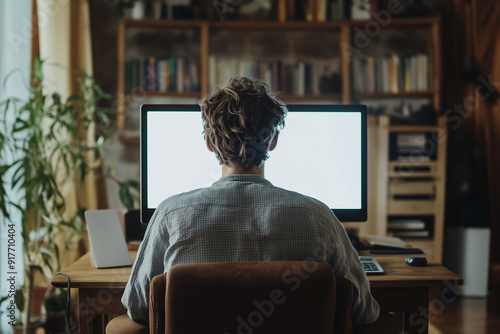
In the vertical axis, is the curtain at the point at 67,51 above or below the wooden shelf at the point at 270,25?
below

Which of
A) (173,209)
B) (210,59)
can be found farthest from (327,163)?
(210,59)

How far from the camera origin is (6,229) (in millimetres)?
2420

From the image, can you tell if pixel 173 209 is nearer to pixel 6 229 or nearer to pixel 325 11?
pixel 6 229

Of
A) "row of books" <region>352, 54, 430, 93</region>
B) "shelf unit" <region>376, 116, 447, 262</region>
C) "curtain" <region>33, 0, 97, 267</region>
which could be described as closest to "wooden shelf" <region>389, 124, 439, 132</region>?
"shelf unit" <region>376, 116, 447, 262</region>

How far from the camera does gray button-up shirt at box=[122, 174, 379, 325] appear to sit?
3.22 feet

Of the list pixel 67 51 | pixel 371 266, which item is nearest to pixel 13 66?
pixel 67 51

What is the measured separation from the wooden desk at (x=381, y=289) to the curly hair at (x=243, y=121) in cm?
44

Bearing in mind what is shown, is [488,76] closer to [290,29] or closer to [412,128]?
[412,128]

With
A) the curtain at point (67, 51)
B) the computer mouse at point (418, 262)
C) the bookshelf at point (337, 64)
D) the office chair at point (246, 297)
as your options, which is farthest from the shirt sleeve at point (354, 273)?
the bookshelf at point (337, 64)

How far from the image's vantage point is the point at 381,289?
4.35ft

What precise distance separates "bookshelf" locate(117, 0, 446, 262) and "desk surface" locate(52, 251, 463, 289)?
204cm

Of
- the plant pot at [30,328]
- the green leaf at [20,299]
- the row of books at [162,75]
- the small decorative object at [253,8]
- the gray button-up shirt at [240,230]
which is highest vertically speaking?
the small decorative object at [253,8]

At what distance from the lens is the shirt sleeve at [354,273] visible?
1.05m

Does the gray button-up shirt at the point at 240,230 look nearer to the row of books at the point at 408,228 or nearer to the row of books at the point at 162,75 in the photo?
the row of books at the point at 408,228
